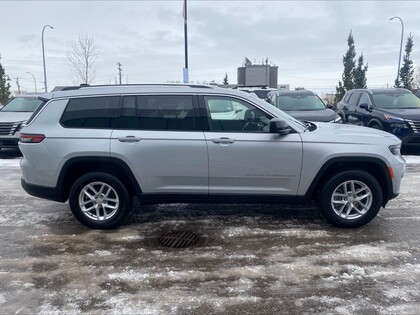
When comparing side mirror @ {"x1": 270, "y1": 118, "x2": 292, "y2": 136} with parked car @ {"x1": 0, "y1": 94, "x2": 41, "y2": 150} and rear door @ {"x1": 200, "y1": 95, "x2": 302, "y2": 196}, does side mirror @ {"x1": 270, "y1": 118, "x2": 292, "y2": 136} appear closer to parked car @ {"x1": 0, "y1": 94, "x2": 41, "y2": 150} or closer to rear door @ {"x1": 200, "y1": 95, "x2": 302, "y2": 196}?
rear door @ {"x1": 200, "y1": 95, "x2": 302, "y2": 196}

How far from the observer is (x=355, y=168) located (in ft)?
15.9

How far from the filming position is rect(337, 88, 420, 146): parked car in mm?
9781

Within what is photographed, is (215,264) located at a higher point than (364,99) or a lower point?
lower

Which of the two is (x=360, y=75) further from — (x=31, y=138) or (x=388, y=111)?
(x=31, y=138)

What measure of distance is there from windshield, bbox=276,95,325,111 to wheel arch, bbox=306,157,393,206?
677 cm

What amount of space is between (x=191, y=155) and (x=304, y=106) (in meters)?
7.81

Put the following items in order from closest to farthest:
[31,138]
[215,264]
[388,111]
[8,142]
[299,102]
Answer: [215,264]
[31,138]
[388,111]
[8,142]
[299,102]

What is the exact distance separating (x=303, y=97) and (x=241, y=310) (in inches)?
390

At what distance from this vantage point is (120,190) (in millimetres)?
4855

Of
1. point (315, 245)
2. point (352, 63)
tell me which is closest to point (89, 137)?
point (315, 245)

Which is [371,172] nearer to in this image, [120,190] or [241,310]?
[241,310]

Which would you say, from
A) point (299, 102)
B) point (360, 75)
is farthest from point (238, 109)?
point (360, 75)

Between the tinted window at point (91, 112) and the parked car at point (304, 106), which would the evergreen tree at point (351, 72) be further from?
the tinted window at point (91, 112)

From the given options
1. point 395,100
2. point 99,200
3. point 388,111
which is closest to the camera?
point 99,200
